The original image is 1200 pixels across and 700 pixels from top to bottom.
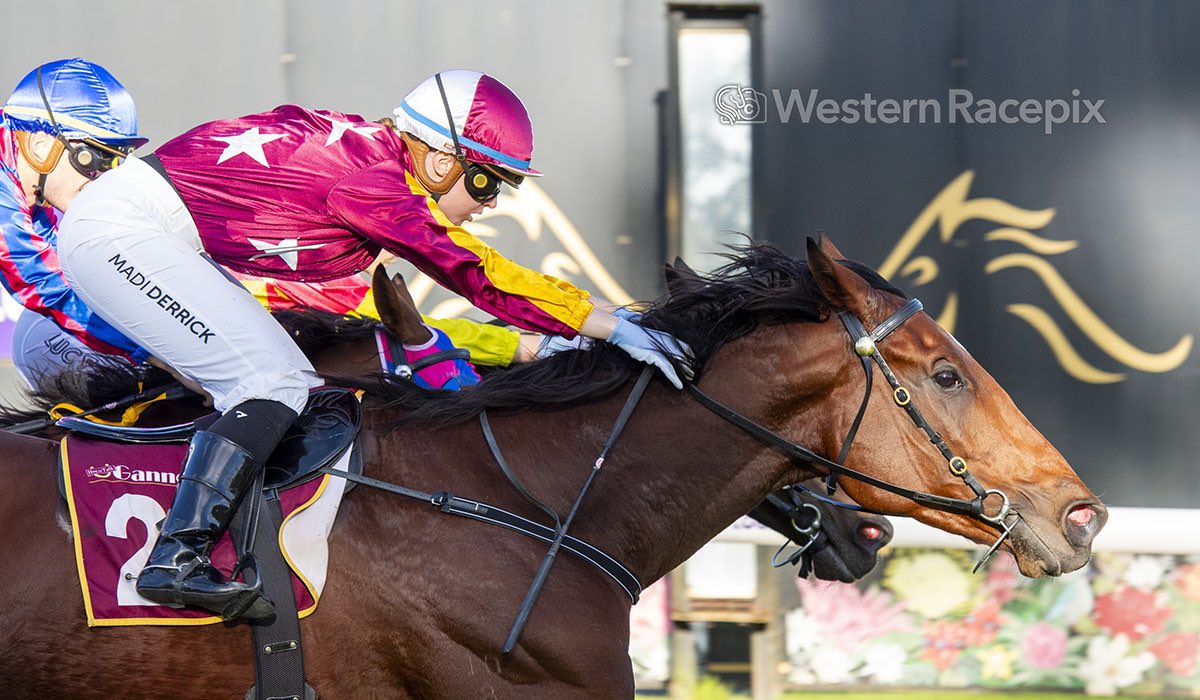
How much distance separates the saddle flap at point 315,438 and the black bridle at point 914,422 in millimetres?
829

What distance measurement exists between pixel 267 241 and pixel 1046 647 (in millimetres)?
3664

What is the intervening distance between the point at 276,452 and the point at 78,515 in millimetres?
424

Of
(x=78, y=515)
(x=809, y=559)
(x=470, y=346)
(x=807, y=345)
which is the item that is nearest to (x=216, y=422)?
(x=78, y=515)

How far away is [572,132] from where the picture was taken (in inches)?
190

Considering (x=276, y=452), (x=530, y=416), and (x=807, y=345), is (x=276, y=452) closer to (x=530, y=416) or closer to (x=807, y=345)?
(x=530, y=416)

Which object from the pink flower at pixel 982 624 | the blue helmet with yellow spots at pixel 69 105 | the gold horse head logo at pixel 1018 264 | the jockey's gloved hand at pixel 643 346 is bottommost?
the pink flower at pixel 982 624

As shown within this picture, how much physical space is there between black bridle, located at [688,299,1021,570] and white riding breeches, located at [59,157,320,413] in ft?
3.37

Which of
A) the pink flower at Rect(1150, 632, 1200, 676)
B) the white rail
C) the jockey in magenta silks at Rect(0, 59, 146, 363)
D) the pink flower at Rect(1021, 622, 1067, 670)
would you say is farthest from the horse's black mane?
the pink flower at Rect(1150, 632, 1200, 676)

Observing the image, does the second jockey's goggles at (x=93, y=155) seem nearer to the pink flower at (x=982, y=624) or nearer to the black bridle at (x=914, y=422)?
the black bridle at (x=914, y=422)

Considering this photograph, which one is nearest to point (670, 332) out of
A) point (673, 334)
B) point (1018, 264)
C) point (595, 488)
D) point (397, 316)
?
point (673, 334)

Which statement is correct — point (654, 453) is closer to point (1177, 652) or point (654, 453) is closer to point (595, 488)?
point (595, 488)

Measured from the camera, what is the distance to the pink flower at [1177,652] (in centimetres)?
491

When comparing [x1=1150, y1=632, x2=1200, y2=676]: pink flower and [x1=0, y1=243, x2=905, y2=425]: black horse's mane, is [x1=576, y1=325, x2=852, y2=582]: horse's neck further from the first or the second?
[x1=1150, y1=632, x2=1200, y2=676]: pink flower

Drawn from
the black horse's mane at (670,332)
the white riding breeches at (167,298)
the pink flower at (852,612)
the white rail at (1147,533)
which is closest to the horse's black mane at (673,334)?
the black horse's mane at (670,332)
